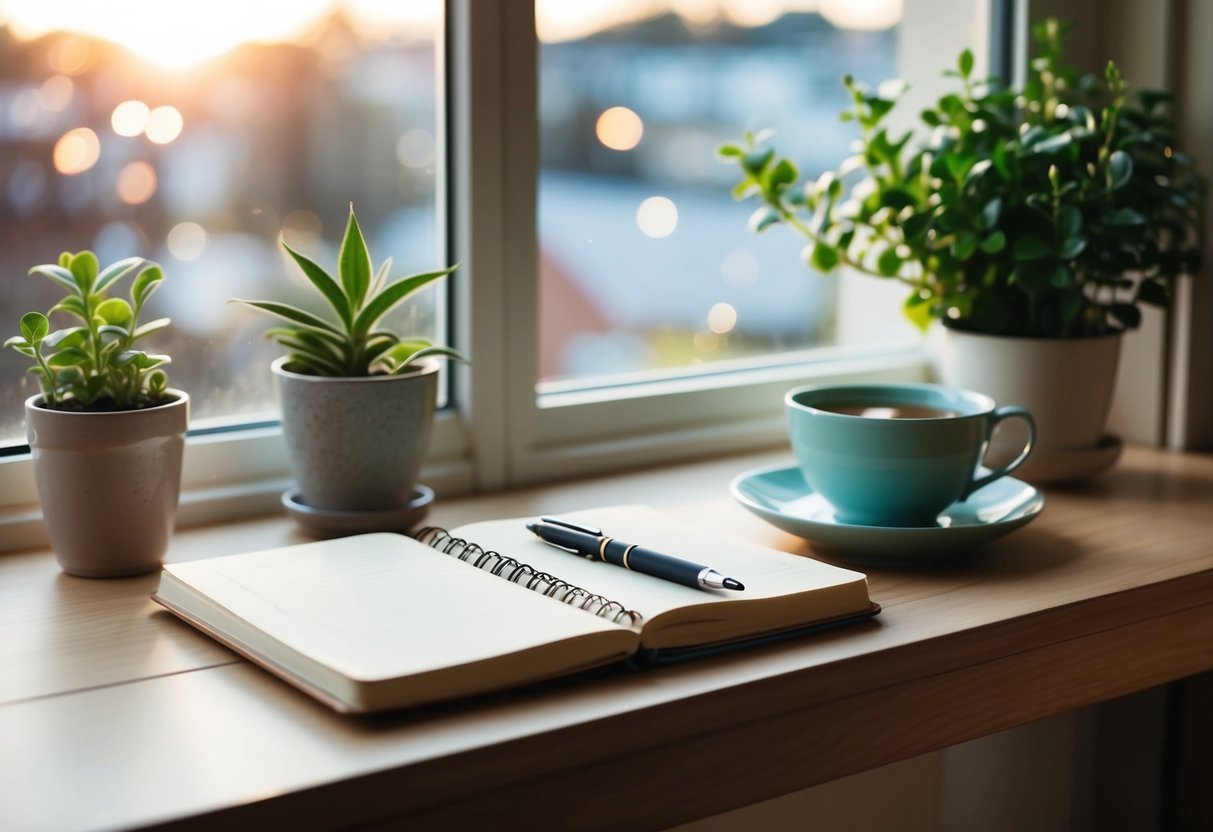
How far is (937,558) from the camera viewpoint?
0.98 metres

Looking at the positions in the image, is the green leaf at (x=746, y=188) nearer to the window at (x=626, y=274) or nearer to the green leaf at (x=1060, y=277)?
the window at (x=626, y=274)

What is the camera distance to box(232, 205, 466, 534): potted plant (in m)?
0.99

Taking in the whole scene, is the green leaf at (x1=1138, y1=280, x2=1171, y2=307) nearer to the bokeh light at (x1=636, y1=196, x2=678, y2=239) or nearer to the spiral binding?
the bokeh light at (x1=636, y1=196, x2=678, y2=239)

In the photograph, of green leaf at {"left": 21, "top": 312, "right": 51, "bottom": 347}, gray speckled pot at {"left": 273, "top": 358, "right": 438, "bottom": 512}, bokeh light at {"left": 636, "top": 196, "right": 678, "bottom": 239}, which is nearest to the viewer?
green leaf at {"left": 21, "top": 312, "right": 51, "bottom": 347}

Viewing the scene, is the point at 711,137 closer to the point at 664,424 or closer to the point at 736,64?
the point at 736,64

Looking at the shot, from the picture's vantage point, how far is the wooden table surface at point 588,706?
2.05 ft

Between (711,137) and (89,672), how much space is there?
0.88m

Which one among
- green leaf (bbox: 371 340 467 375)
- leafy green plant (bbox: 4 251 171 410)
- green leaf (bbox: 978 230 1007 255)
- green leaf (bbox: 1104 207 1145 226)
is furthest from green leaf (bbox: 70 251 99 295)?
green leaf (bbox: 1104 207 1145 226)

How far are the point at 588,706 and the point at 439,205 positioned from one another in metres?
0.60

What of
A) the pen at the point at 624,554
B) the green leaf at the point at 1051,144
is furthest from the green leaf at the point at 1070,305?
the pen at the point at 624,554

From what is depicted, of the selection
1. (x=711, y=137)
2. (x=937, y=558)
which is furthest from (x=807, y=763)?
(x=711, y=137)

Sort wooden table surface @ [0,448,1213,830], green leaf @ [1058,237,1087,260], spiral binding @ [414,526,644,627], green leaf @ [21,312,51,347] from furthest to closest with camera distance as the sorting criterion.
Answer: green leaf @ [1058,237,1087,260] < green leaf @ [21,312,51,347] < spiral binding @ [414,526,644,627] < wooden table surface @ [0,448,1213,830]

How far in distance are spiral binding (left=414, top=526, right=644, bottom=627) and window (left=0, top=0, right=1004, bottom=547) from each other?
0.82ft

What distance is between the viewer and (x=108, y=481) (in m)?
0.90
